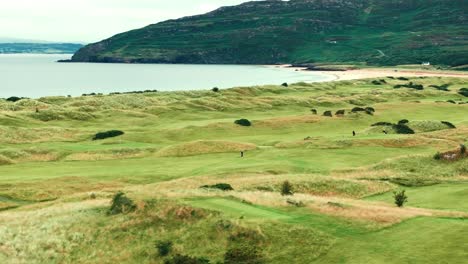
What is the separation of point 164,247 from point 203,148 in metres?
41.9

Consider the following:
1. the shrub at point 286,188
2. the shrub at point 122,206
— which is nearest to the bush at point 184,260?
the shrub at point 122,206

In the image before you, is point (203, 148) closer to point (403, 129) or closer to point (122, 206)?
point (403, 129)

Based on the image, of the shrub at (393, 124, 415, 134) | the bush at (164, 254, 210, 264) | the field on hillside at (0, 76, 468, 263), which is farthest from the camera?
the shrub at (393, 124, 415, 134)

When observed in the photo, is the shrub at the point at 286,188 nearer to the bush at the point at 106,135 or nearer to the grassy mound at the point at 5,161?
the grassy mound at the point at 5,161

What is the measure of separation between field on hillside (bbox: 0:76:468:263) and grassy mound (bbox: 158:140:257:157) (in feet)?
0.81

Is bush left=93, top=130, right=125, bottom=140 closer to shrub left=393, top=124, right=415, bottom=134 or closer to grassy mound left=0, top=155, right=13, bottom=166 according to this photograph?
grassy mound left=0, top=155, right=13, bottom=166

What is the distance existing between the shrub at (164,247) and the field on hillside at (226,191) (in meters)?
0.05

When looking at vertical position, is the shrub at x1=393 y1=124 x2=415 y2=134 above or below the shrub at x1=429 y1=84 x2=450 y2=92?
above

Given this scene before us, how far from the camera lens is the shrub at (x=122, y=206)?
3008cm

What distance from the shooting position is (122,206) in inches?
1197

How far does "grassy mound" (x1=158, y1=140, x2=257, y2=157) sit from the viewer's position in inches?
→ 2591

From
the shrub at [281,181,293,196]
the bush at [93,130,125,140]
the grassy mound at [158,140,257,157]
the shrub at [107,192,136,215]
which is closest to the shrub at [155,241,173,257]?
the shrub at [107,192,136,215]

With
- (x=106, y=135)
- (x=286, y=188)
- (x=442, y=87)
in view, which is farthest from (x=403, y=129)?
(x=442, y=87)

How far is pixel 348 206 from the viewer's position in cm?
3098
